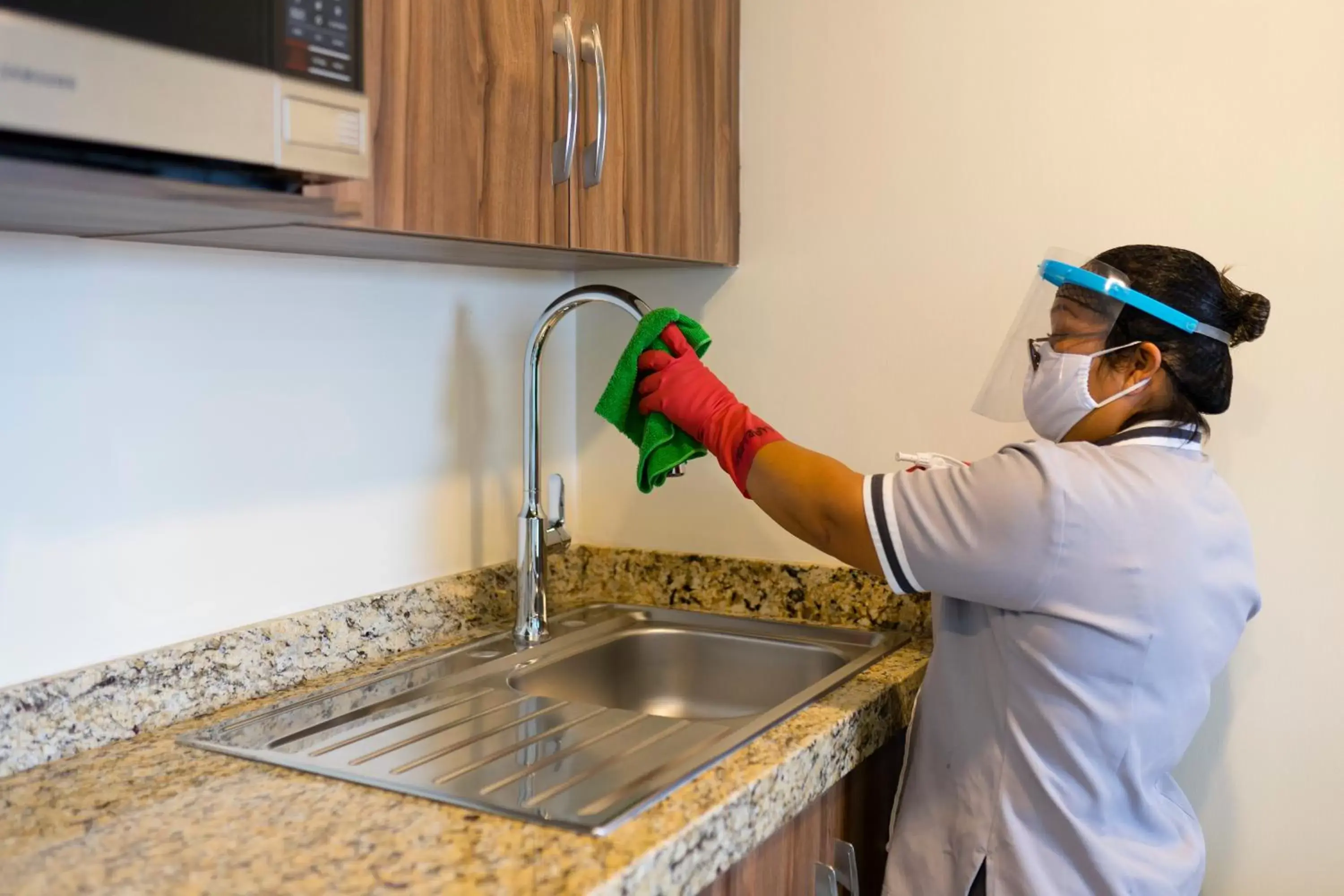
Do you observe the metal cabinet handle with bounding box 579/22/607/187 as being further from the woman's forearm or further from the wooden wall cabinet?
the woman's forearm

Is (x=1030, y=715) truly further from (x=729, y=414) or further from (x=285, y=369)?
(x=285, y=369)

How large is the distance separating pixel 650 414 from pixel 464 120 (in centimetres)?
41

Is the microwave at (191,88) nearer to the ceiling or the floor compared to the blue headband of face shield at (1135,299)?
nearer to the ceiling

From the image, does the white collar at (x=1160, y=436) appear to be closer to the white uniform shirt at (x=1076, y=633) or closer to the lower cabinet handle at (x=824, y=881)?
the white uniform shirt at (x=1076, y=633)

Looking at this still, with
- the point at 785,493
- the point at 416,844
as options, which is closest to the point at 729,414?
the point at 785,493

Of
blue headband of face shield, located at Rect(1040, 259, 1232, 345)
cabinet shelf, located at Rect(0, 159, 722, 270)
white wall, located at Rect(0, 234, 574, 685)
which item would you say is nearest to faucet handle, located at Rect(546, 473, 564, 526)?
white wall, located at Rect(0, 234, 574, 685)

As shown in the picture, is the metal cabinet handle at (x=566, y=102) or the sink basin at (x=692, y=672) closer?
the metal cabinet handle at (x=566, y=102)

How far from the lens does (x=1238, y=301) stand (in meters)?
1.20

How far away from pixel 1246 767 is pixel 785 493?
73 centimetres

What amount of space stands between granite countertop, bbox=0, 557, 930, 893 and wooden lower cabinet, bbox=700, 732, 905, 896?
0.06m

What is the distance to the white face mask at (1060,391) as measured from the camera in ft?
3.94

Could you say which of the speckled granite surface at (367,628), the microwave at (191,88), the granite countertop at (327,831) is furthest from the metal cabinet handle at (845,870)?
the microwave at (191,88)

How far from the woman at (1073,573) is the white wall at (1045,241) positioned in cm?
18

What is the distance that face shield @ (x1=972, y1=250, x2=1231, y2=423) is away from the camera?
1174 mm
